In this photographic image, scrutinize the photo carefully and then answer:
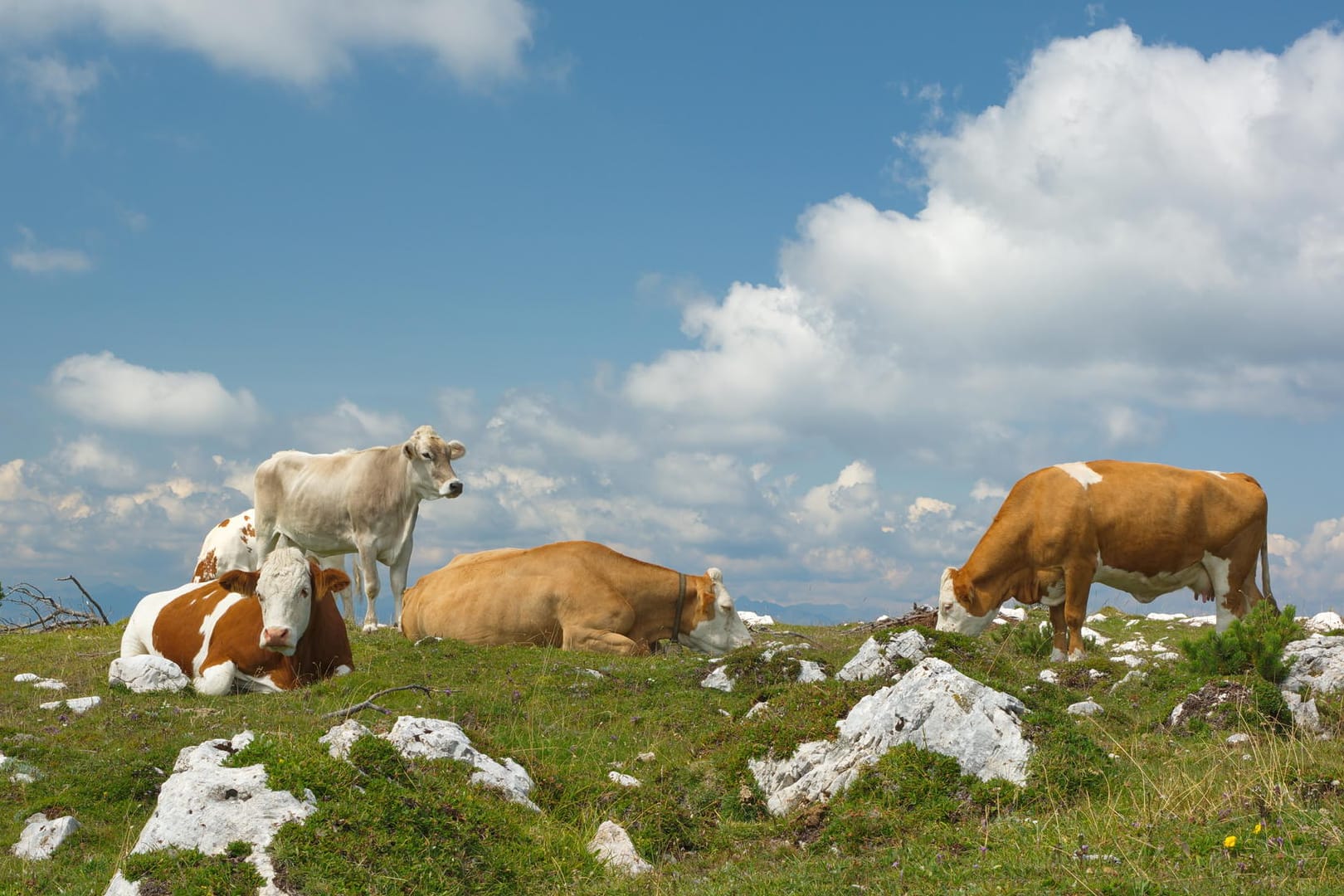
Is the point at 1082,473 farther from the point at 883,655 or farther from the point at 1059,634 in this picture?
the point at 883,655

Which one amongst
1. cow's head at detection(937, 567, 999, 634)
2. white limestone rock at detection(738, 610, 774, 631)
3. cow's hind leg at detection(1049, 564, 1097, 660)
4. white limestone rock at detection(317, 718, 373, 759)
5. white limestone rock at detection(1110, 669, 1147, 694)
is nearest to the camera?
white limestone rock at detection(317, 718, 373, 759)

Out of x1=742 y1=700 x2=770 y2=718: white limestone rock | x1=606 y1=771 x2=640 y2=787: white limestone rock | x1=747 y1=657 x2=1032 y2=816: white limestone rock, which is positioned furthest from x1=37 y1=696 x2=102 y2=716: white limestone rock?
x1=747 y1=657 x2=1032 y2=816: white limestone rock

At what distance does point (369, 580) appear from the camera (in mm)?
21703

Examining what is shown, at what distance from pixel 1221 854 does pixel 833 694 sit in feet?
12.9

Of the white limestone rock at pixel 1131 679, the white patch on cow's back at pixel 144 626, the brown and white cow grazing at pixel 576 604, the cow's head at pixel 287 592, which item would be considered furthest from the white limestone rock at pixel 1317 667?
the white patch on cow's back at pixel 144 626

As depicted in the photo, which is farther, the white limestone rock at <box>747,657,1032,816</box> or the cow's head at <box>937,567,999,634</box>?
the cow's head at <box>937,567,999,634</box>

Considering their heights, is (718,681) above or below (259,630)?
below

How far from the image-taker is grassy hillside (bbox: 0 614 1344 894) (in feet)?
21.1

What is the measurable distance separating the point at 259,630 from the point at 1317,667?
12298 mm

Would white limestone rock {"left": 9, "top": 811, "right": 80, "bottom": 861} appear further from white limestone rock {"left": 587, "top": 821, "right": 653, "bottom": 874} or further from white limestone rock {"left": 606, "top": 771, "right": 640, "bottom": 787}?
white limestone rock {"left": 606, "top": 771, "right": 640, "bottom": 787}

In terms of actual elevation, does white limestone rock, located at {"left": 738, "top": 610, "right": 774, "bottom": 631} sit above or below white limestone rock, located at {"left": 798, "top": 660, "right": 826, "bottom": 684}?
above

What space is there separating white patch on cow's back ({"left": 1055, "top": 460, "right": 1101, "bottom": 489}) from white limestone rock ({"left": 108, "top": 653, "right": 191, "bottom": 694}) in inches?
499

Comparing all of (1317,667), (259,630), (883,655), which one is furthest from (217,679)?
(1317,667)

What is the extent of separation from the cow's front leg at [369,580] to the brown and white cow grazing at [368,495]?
2 cm
